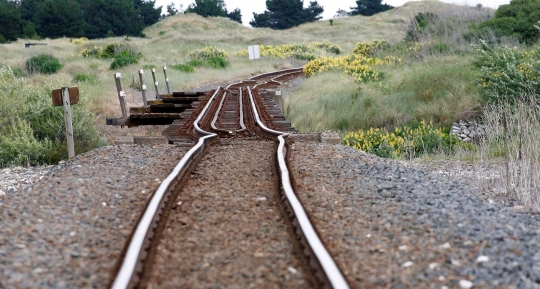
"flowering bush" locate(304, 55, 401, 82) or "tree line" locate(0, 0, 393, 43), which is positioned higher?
"tree line" locate(0, 0, 393, 43)

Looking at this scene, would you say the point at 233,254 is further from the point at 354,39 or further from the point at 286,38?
the point at 354,39

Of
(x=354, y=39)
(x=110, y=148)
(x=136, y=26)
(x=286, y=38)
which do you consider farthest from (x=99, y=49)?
(x=110, y=148)

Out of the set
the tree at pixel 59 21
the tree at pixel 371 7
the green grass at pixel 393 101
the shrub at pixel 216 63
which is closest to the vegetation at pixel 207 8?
the tree at pixel 371 7

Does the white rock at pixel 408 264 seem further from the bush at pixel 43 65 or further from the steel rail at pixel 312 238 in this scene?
the bush at pixel 43 65

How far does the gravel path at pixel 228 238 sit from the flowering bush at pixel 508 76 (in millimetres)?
8621

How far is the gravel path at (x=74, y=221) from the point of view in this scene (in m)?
3.62

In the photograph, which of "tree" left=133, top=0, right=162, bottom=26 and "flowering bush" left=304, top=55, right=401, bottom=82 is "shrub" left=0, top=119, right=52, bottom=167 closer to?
"flowering bush" left=304, top=55, right=401, bottom=82

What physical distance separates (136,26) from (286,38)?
856 inches

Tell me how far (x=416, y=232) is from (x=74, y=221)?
8.78 ft

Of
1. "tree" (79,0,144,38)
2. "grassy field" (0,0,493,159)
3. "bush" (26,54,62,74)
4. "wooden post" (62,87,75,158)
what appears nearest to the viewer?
"wooden post" (62,87,75,158)

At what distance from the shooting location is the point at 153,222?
446cm

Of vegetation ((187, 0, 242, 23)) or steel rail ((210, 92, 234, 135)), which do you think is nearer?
steel rail ((210, 92, 234, 135))

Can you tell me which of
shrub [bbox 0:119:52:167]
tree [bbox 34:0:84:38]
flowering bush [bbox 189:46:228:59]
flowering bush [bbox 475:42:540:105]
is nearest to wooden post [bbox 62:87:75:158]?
shrub [bbox 0:119:52:167]

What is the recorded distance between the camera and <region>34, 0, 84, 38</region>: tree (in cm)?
6794
